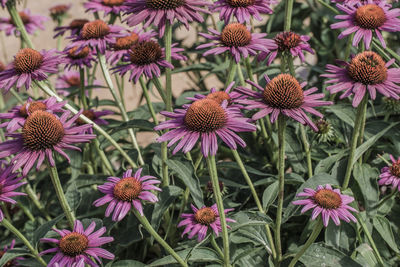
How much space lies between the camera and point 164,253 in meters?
1.80

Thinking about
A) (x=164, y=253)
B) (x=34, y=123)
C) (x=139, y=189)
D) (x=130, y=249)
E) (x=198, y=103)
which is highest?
(x=198, y=103)

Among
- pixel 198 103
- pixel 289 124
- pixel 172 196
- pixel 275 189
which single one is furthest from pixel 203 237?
pixel 289 124

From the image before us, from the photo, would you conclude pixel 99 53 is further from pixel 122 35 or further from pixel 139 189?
pixel 139 189

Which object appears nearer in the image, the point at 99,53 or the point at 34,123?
the point at 34,123

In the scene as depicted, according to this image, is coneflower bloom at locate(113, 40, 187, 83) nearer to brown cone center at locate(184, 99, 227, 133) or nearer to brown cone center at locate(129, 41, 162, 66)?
brown cone center at locate(129, 41, 162, 66)

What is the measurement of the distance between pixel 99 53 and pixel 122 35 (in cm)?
12

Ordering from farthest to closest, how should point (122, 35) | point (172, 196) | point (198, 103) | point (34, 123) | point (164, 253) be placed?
point (122, 35)
point (164, 253)
point (172, 196)
point (34, 123)
point (198, 103)

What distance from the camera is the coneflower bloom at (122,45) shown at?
1917 mm

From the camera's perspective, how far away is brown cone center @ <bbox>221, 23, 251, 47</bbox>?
1.67 metres

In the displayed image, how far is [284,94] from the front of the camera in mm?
1297

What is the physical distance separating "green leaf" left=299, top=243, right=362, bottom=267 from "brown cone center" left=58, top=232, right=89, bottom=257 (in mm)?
682

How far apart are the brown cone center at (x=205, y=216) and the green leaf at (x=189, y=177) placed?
0.02 metres

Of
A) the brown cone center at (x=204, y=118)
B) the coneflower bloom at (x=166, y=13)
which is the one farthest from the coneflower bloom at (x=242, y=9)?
the brown cone center at (x=204, y=118)

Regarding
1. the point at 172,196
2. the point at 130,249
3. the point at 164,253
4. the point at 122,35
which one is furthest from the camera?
the point at 130,249
